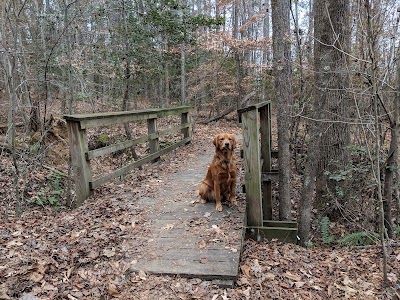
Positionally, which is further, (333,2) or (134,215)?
(333,2)

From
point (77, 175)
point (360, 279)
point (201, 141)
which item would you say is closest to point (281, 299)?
point (360, 279)

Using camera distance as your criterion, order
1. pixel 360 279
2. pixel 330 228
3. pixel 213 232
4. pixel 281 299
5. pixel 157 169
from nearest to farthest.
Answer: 1. pixel 281 299
2. pixel 360 279
3. pixel 213 232
4. pixel 330 228
5. pixel 157 169

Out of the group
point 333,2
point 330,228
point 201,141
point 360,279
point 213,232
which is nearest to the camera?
point 360,279

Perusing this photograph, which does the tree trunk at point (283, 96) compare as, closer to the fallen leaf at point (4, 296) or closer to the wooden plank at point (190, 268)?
the wooden plank at point (190, 268)

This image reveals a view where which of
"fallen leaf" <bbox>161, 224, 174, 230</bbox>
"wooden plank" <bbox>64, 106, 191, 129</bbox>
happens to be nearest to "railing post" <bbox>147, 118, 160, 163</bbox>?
"wooden plank" <bbox>64, 106, 191, 129</bbox>

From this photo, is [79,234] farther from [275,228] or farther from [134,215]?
[275,228]

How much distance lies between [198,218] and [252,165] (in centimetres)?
99

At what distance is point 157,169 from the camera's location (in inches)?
274

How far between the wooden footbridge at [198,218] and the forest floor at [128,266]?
13 centimetres

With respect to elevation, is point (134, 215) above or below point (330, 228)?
above

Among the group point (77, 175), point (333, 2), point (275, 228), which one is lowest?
point (275, 228)

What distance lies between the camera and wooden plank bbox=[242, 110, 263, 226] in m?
3.87

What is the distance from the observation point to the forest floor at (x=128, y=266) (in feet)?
9.29

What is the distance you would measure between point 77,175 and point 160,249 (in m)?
2.16
